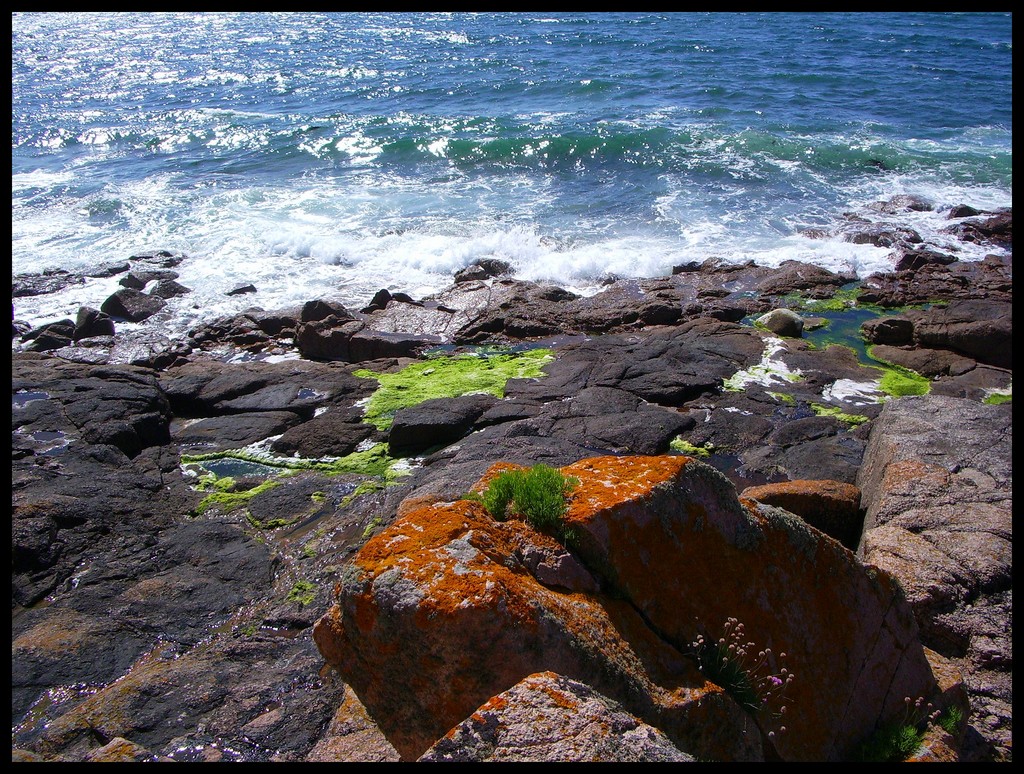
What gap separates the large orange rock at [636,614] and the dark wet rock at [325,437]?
20.7ft

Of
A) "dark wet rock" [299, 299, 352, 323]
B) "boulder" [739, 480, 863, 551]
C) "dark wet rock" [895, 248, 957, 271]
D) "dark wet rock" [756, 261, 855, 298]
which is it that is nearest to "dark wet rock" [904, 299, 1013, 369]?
"dark wet rock" [756, 261, 855, 298]

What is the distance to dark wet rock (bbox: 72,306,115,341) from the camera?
1656 cm

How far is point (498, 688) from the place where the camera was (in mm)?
3529

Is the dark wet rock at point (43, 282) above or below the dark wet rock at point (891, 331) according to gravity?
above

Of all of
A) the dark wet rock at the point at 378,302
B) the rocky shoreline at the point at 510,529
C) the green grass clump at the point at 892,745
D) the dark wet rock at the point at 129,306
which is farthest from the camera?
the dark wet rock at the point at 129,306

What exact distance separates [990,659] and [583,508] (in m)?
3.40

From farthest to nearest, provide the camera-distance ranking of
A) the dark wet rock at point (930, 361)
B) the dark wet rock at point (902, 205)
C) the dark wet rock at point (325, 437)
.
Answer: the dark wet rock at point (902, 205)
the dark wet rock at point (930, 361)
the dark wet rock at point (325, 437)

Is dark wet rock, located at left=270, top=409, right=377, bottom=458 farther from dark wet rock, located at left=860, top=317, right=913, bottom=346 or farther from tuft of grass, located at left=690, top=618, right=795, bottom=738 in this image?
dark wet rock, located at left=860, top=317, right=913, bottom=346

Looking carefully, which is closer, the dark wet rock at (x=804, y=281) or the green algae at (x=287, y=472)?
the green algae at (x=287, y=472)

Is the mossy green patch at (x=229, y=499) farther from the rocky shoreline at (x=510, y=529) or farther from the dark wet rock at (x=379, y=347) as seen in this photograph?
the dark wet rock at (x=379, y=347)

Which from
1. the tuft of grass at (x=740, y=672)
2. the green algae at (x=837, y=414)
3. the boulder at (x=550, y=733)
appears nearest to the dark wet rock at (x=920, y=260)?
the green algae at (x=837, y=414)

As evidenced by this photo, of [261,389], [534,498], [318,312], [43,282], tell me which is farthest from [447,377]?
[43,282]

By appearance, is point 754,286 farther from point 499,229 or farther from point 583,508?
point 583,508

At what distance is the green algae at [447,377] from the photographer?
11727mm
